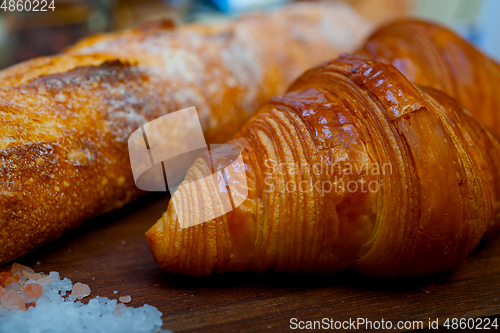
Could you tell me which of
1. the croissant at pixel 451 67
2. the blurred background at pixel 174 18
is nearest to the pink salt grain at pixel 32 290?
the croissant at pixel 451 67

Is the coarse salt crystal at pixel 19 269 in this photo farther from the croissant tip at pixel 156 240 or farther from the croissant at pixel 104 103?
A: the croissant tip at pixel 156 240

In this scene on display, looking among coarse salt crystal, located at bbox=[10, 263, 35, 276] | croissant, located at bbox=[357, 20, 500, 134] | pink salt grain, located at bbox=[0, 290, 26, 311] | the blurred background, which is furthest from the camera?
Answer: the blurred background

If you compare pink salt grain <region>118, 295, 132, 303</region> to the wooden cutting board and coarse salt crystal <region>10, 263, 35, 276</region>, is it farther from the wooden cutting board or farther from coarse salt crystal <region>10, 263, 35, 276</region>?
coarse salt crystal <region>10, 263, 35, 276</region>

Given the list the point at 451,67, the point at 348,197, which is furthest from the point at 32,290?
the point at 451,67

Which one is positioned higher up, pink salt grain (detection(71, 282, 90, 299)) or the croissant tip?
the croissant tip

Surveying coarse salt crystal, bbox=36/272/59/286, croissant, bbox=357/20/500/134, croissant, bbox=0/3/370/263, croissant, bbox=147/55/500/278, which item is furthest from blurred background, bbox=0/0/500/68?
coarse salt crystal, bbox=36/272/59/286
